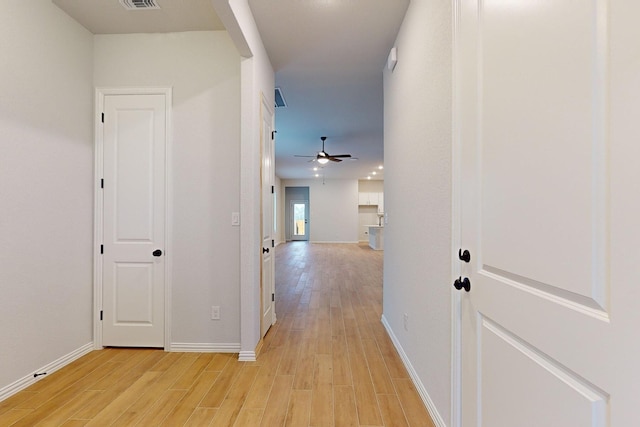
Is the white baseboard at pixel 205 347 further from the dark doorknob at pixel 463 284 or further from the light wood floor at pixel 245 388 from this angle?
the dark doorknob at pixel 463 284

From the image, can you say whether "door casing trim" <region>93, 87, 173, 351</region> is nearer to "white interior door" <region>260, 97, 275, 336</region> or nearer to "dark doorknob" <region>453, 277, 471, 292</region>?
"white interior door" <region>260, 97, 275, 336</region>

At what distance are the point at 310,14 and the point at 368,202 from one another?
440 inches

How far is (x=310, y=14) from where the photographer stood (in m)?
2.51

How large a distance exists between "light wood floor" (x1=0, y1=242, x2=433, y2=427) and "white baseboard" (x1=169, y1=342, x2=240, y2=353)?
0.21ft

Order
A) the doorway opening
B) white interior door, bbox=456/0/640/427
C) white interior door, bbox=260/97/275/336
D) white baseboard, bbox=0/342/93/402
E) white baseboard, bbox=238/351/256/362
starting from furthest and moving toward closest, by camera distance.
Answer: the doorway opening → white interior door, bbox=260/97/275/336 → white baseboard, bbox=238/351/256/362 → white baseboard, bbox=0/342/93/402 → white interior door, bbox=456/0/640/427

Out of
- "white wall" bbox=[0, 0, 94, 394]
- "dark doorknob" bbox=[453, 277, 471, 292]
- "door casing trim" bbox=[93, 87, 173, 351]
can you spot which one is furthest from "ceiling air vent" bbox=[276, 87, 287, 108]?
"dark doorknob" bbox=[453, 277, 471, 292]

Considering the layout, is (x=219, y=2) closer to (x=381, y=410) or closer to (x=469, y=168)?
(x=469, y=168)

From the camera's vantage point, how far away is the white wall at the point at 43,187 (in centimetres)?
209

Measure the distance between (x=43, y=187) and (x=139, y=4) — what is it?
5.39ft

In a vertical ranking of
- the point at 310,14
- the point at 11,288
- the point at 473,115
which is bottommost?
the point at 11,288

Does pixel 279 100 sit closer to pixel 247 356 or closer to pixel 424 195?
pixel 424 195

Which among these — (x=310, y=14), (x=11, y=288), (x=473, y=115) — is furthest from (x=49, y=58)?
(x=473, y=115)

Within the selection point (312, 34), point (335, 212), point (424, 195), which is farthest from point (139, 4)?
point (335, 212)

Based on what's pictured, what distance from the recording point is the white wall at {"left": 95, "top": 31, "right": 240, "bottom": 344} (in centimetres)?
277
